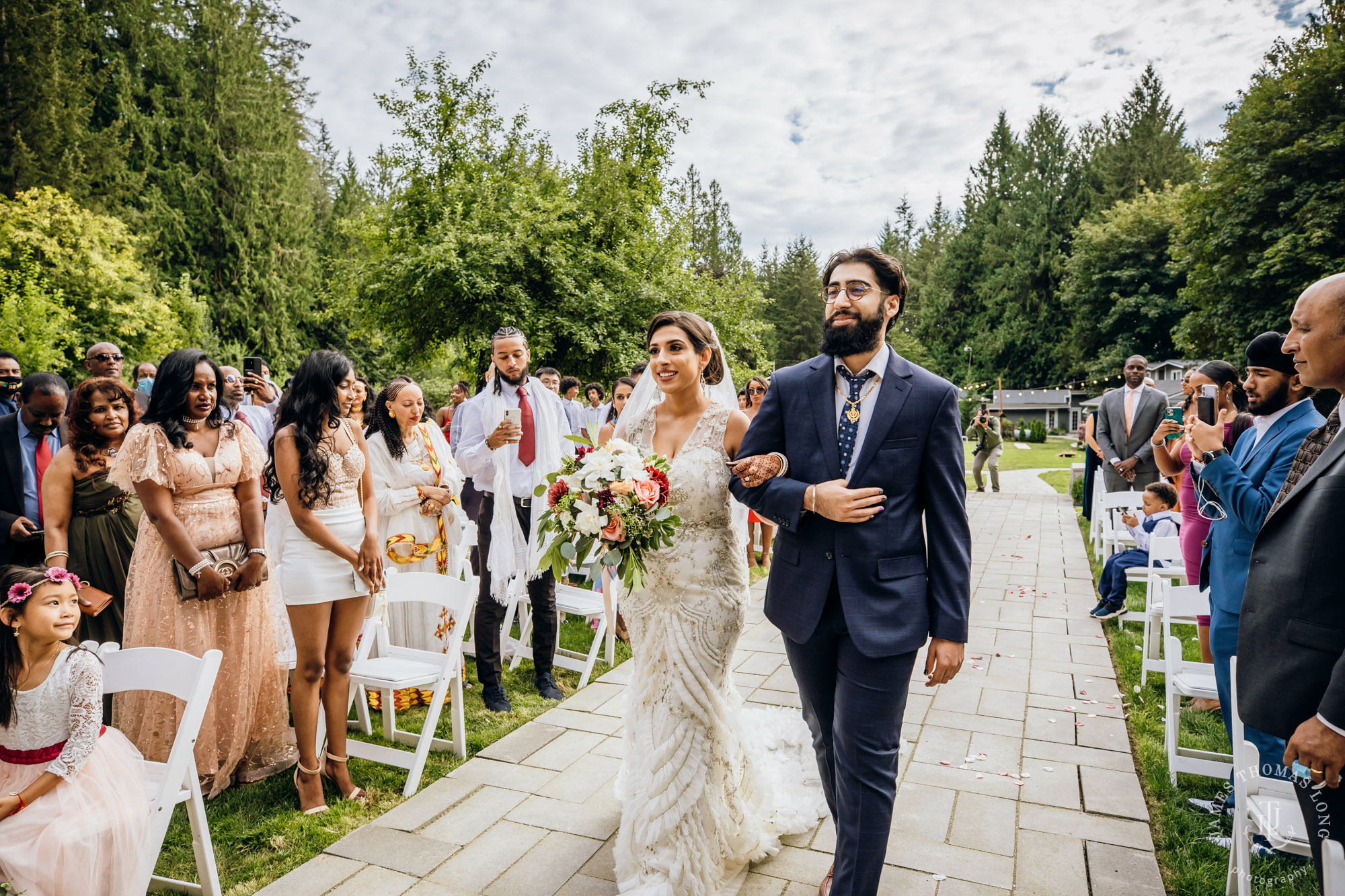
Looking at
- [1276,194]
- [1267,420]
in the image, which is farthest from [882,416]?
[1276,194]

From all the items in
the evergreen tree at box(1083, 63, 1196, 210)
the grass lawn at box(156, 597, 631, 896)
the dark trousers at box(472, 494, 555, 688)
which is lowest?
the grass lawn at box(156, 597, 631, 896)

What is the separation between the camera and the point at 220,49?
29859mm

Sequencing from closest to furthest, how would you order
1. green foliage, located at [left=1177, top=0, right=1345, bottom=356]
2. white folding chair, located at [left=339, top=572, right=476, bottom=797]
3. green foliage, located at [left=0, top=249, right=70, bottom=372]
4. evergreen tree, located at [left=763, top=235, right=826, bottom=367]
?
white folding chair, located at [left=339, top=572, right=476, bottom=797] < green foliage, located at [left=0, top=249, right=70, bottom=372] < green foliage, located at [left=1177, top=0, right=1345, bottom=356] < evergreen tree, located at [left=763, top=235, right=826, bottom=367]

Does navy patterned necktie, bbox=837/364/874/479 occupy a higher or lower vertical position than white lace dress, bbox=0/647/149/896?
higher

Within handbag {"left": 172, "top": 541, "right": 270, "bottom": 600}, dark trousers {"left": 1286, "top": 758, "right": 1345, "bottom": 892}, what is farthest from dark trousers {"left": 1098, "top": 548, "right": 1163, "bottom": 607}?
handbag {"left": 172, "top": 541, "right": 270, "bottom": 600}

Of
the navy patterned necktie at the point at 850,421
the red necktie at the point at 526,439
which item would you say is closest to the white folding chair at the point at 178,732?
the navy patterned necktie at the point at 850,421

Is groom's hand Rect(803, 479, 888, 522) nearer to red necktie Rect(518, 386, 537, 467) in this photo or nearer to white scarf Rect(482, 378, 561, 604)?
white scarf Rect(482, 378, 561, 604)

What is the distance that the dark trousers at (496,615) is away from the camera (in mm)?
4941

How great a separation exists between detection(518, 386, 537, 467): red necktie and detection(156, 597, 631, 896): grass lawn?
181 centimetres

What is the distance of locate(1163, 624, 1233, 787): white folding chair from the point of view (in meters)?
3.66

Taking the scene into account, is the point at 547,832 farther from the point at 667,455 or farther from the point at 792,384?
the point at 792,384

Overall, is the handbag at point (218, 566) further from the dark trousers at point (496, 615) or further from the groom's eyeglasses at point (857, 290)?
the groom's eyeglasses at point (857, 290)

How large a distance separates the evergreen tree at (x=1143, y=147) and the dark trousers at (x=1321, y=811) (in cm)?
5331

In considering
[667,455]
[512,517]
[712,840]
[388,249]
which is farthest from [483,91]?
[712,840]
